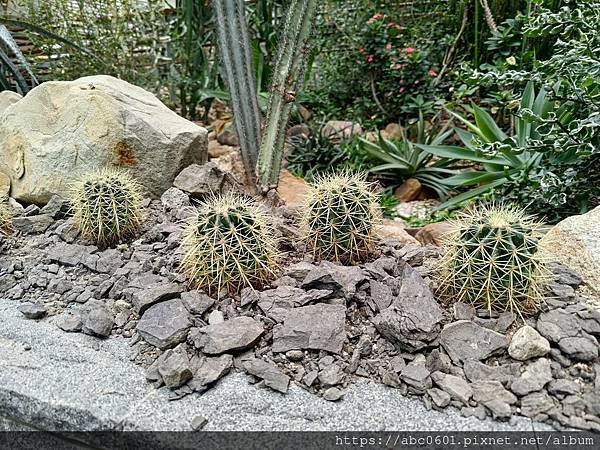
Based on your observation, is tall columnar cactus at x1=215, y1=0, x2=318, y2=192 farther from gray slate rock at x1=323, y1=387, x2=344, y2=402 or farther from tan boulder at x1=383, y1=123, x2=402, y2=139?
tan boulder at x1=383, y1=123, x2=402, y2=139

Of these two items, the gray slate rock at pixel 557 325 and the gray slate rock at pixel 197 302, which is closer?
the gray slate rock at pixel 557 325

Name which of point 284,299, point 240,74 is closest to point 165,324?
point 284,299

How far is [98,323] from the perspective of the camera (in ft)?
4.97

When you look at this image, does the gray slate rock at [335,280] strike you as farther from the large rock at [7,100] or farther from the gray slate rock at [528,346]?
the large rock at [7,100]

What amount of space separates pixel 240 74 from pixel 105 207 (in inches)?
37.2

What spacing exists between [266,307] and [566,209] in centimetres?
152

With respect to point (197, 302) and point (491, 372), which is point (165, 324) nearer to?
point (197, 302)

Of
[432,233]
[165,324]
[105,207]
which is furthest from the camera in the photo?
[432,233]

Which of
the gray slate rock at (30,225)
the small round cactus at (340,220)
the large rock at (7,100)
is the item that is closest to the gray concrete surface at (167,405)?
the small round cactus at (340,220)

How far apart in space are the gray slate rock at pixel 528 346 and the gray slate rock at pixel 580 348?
0.14ft

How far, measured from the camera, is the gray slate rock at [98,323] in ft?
4.94

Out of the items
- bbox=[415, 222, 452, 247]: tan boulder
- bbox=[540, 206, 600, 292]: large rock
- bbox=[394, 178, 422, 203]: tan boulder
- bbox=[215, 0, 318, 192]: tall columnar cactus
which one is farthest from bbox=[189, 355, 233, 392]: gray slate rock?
bbox=[394, 178, 422, 203]: tan boulder

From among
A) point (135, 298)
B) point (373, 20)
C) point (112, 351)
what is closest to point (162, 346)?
point (112, 351)

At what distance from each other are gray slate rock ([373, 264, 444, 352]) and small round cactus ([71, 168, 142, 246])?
1141mm
